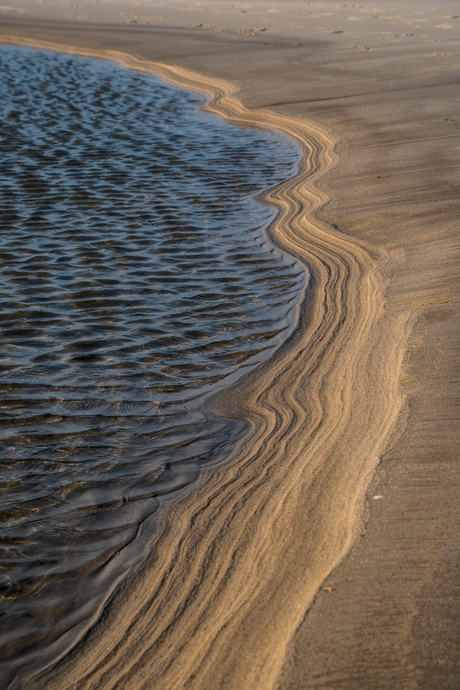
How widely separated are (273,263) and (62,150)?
4731 mm

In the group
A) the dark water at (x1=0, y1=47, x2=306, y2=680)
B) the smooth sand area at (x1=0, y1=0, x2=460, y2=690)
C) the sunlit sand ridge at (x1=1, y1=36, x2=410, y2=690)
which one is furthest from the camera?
the dark water at (x1=0, y1=47, x2=306, y2=680)

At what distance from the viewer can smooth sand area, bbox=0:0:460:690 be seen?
1948 mm

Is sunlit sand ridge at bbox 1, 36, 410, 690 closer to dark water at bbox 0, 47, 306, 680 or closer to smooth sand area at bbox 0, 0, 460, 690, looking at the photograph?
smooth sand area at bbox 0, 0, 460, 690

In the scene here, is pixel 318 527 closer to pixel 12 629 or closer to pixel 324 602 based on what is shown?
pixel 324 602

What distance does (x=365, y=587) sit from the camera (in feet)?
6.89

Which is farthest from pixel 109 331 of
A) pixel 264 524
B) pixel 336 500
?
pixel 336 500

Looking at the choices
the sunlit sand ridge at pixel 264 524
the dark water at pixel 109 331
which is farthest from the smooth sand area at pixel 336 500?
the dark water at pixel 109 331

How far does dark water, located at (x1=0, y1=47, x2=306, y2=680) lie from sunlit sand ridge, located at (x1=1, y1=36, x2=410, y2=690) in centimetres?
15

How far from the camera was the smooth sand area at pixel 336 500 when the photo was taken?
1948 millimetres

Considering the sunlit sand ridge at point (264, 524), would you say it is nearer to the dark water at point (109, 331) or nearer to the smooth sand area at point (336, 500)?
the smooth sand area at point (336, 500)

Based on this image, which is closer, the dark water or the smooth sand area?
the smooth sand area

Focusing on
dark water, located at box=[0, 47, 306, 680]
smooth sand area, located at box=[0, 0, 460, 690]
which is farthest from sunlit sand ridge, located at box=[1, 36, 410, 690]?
dark water, located at box=[0, 47, 306, 680]

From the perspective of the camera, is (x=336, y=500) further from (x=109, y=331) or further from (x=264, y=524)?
(x=109, y=331)

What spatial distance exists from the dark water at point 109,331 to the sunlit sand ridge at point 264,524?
0.15 m
